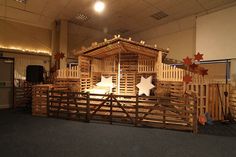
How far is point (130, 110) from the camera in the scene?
536cm

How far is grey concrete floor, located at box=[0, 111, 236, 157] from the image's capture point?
3.12 metres

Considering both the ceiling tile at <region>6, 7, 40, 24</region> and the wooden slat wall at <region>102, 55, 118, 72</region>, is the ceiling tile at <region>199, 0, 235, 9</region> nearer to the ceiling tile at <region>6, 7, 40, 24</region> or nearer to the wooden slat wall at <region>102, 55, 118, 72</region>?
the wooden slat wall at <region>102, 55, 118, 72</region>

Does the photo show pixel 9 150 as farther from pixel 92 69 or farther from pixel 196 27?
pixel 196 27

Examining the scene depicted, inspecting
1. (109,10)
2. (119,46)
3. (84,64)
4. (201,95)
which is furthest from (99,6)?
(201,95)

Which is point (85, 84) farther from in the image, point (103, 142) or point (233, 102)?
point (233, 102)

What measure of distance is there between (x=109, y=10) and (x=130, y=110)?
14.8ft

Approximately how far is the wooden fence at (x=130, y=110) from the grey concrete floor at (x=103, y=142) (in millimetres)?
297

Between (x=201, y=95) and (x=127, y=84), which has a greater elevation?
(x=127, y=84)

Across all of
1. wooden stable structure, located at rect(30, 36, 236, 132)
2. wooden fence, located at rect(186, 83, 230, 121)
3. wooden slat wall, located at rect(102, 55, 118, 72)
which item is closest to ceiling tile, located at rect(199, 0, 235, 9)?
wooden stable structure, located at rect(30, 36, 236, 132)

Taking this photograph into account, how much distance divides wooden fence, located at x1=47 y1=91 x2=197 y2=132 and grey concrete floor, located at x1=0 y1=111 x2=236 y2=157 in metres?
0.30

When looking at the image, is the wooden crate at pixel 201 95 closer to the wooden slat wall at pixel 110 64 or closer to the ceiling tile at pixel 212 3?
the ceiling tile at pixel 212 3

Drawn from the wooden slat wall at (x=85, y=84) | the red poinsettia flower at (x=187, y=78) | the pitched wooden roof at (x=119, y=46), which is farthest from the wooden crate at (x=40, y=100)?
the red poinsettia flower at (x=187, y=78)

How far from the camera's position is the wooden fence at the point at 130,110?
14.6 feet

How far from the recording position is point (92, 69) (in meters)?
8.05
